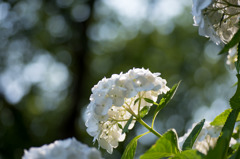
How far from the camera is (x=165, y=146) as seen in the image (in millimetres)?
781

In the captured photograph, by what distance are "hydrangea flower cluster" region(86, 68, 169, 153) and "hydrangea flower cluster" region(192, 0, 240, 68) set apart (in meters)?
0.20

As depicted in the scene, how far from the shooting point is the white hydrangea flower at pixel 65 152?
65cm

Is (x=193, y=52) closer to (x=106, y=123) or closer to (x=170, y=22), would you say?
(x=170, y=22)

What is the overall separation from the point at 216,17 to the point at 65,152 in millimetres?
490

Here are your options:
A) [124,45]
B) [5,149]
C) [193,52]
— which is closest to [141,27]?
[124,45]

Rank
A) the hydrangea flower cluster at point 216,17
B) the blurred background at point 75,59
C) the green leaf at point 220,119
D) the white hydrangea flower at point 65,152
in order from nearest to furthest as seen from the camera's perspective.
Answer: the white hydrangea flower at point 65,152 → the hydrangea flower cluster at point 216,17 → the green leaf at point 220,119 → the blurred background at point 75,59

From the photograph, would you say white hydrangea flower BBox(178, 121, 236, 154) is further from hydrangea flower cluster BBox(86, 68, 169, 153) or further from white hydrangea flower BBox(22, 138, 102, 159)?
white hydrangea flower BBox(22, 138, 102, 159)

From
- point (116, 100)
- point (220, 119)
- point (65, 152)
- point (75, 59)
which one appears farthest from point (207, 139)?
point (75, 59)

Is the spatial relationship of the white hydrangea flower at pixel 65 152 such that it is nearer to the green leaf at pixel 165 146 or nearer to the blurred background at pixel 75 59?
the green leaf at pixel 165 146

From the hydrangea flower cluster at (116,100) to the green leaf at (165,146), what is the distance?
175 mm

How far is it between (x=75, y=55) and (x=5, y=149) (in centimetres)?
262

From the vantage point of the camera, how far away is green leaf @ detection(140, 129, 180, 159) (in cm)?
75

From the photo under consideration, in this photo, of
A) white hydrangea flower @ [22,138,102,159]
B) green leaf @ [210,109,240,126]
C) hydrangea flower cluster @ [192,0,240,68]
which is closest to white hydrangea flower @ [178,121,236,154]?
green leaf @ [210,109,240,126]

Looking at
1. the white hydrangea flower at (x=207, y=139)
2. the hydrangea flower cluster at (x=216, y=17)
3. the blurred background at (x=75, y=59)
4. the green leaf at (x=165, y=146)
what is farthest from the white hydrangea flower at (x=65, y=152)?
the blurred background at (x=75, y=59)
